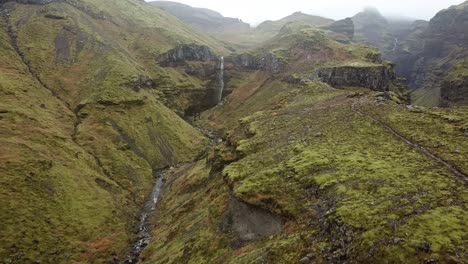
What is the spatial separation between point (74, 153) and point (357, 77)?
123300 millimetres

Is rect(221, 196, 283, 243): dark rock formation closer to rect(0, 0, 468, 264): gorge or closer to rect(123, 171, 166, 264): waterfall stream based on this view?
rect(0, 0, 468, 264): gorge

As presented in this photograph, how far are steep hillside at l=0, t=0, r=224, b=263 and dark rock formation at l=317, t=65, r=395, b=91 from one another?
6766cm

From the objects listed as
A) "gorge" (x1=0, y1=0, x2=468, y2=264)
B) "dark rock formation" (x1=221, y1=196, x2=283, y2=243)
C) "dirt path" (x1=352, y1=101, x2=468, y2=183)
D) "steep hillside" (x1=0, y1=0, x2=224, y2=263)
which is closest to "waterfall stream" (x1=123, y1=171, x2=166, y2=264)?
"gorge" (x1=0, y1=0, x2=468, y2=264)

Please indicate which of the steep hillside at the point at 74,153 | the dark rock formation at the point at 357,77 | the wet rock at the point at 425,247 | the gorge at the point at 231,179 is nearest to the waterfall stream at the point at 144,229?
the gorge at the point at 231,179

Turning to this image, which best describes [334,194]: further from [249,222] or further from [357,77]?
[357,77]

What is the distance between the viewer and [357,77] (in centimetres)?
18475

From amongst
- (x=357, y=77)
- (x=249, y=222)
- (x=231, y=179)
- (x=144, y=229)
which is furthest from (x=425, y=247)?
(x=357, y=77)

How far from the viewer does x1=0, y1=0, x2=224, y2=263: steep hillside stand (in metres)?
95.8

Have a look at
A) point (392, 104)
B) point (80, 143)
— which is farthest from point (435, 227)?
point (80, 143)

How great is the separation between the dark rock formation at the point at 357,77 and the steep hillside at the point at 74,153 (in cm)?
6766

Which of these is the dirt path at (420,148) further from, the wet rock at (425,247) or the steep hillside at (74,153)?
the steep hillside at (74,153)

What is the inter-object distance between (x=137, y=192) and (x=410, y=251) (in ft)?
343

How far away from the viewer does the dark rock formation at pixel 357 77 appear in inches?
7259

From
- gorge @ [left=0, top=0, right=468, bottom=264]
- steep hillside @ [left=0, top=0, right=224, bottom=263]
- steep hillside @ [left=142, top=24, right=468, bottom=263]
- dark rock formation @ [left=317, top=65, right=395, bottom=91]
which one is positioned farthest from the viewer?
dark rock formation @ [left=317, top=65, right=395, bottom=91]
